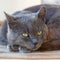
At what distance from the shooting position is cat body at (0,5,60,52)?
120 centimetres

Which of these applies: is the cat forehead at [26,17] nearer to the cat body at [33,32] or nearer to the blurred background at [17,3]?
the cat body at [33,32]

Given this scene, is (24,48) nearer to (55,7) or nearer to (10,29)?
(10,29)

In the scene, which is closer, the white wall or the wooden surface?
the wooden surface

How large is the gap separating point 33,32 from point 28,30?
0.10ft

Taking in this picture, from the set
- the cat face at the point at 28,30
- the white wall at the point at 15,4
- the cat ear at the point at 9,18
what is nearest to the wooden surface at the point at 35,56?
the cat face at the point at 28,30

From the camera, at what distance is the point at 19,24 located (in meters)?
1.21

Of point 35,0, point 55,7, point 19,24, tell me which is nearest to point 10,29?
point 19,24

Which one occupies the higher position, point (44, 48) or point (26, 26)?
point (26, 26)

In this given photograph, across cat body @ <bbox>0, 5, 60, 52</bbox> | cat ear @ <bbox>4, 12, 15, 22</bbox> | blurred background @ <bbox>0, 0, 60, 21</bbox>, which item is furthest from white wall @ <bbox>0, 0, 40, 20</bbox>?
cat ear @ <bbox>4, 12, 15, 22</bbox>

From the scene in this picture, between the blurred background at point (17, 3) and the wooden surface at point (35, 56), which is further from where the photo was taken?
the blurred background at point (17, 3)

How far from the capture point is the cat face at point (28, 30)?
3.91 ft

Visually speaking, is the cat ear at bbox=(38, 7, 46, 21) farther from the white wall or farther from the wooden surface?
the white wall

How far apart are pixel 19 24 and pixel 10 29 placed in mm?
70

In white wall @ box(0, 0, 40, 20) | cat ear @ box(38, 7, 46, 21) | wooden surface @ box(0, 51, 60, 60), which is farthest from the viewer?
white wall @ box(0, 0, 40, 20)
